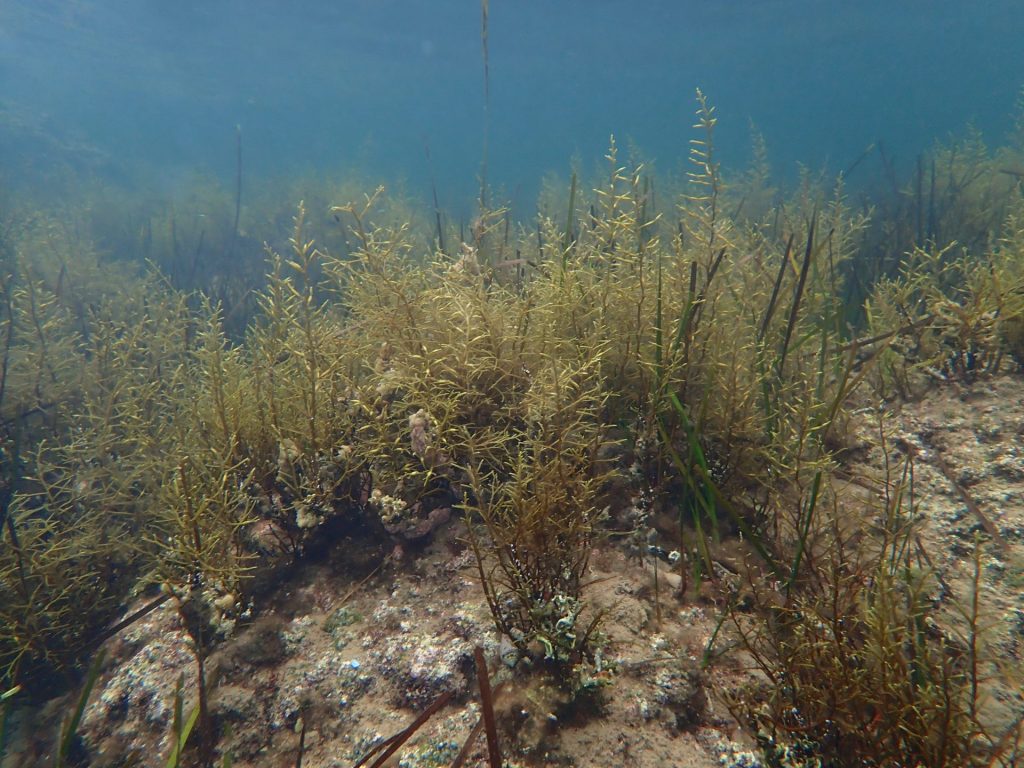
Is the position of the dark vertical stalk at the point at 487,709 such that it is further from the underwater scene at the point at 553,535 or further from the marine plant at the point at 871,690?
the marine plant at the point at 871,690

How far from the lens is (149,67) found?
166ft

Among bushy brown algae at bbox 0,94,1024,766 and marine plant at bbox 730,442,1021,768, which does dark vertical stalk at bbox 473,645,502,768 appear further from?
marine plant at bbox 730,442,1021,768

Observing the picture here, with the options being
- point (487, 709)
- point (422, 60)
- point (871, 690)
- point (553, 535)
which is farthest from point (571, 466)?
point (422, 60)

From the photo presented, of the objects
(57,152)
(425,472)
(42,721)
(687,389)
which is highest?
(57,152)

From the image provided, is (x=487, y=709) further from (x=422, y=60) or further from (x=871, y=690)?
(x=422, y=60)

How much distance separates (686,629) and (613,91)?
3693 inches

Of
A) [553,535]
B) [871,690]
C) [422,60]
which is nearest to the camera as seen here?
[871,690]

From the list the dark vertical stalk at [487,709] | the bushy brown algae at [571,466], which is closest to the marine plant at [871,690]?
the bushy brown algae at [571,466]

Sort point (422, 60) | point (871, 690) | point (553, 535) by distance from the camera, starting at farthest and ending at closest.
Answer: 1. point (422, 60)
2. point (553, 535)
3. point (871, 690)

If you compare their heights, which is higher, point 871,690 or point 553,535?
point 553,535

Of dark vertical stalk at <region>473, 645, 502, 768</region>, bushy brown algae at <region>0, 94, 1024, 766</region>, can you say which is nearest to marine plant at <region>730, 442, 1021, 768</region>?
bushy brown algae at <region>0, 94, 1024, 766</region>

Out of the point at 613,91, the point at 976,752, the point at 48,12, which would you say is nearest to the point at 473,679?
the point at 976,752

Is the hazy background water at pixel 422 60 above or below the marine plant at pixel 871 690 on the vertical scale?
above

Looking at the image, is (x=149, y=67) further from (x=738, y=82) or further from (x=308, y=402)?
(x=738, y=82)
